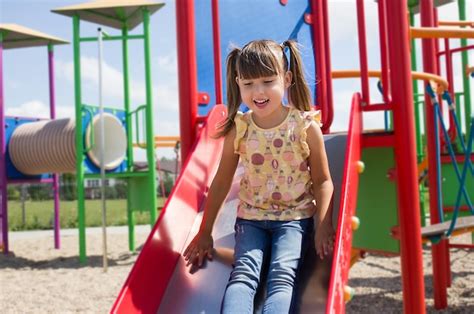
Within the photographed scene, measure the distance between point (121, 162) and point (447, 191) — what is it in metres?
4.15

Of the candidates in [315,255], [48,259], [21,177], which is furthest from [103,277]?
[315,255]

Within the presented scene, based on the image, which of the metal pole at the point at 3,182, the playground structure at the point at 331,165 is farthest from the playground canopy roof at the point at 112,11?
the playground structure at the point at 331,165

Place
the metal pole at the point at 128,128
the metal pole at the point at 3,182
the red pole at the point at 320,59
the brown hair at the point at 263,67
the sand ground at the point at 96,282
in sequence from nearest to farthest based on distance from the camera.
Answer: the brown hair at the point at 263,67
the red pole at the point at 320,59
the sand ground at the point at 96,282
the metal pole at the point at 128,128
the metal pole at the point at 3,182

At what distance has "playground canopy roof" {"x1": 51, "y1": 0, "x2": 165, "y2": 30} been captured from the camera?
628 centimetres

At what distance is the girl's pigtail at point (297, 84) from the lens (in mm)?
1987

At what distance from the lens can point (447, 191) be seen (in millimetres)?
4586

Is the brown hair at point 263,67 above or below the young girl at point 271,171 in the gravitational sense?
above

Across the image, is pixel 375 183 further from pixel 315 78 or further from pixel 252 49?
pixel 252 49

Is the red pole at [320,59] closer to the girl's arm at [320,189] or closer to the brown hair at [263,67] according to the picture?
the brown hair at [263,67]

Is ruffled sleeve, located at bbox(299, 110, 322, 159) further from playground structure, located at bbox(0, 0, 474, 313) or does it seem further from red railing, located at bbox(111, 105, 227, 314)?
red railing, located at bbox(111, 105, 227, 314)

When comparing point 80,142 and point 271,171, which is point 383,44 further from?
point 80,142

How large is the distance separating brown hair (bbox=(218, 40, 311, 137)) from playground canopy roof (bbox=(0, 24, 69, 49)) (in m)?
6.34

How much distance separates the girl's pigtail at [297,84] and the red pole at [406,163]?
24.4 inches

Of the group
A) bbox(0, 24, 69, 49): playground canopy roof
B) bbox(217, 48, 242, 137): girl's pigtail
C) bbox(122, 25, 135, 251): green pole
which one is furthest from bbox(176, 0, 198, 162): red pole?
bbox(0, 24, 69, 49): playground canopy roof
